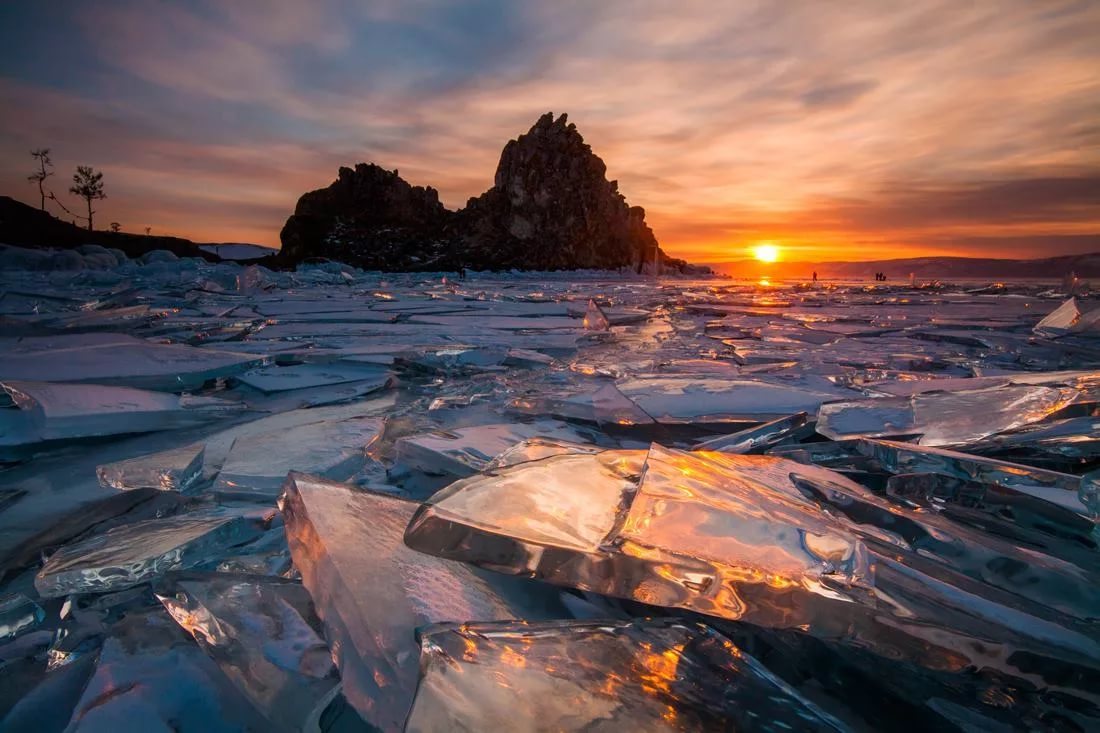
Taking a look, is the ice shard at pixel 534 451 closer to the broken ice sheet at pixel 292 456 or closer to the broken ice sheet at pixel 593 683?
the broken ice sheet at pixel 292 456

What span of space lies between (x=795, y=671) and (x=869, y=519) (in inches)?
15.4

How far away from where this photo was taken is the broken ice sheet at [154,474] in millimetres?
1215

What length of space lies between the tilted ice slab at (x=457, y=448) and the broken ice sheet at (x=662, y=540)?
426mm

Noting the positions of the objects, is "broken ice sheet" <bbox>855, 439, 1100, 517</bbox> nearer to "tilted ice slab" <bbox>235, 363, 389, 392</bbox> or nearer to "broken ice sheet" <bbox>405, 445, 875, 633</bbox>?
"broken ice sheet" <bbox>405, 445, 875, 633</bbox>

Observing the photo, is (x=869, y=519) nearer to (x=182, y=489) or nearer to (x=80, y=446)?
(x=182, y=489)

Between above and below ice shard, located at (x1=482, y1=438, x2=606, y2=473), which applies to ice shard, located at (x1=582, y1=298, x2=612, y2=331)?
above

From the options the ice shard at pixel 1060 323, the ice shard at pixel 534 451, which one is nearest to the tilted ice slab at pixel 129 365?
the ice shard at pixel 534 451

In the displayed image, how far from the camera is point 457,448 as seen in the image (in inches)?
49.9

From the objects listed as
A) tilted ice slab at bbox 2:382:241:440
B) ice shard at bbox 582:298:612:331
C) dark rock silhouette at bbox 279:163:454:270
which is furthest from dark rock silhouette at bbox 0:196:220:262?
tilted ice slab at bbox 2:382:241:440

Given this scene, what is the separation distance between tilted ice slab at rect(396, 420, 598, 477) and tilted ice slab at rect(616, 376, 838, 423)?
524mm

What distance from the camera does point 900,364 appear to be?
290 centimetres

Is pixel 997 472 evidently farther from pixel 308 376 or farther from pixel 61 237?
pixel 61 237

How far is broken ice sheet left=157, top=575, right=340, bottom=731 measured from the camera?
0.54m

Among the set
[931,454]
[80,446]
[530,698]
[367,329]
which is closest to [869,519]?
[931,454]
